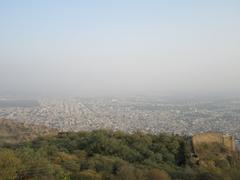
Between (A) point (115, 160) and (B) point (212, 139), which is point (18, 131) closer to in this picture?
(B) point (212, 139)

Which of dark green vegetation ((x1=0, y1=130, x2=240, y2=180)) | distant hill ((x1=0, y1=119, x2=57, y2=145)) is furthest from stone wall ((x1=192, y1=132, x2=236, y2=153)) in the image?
distant hill ((x1=0, y1=119, x2=57, y2=145))

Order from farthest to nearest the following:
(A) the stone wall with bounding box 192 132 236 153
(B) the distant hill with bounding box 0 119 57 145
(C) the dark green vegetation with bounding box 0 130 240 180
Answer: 1. (B) the distant hill with bounding box 0 119 57 145
2. (A) the stone wall with bounding box 192 132 236 153
3. (C) the dark green vegetation with bounding box 0 130 240 180

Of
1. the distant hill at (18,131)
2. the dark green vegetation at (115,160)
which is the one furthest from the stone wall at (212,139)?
the distant hill at (18,131)

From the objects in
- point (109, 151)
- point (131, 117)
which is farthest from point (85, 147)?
point (131, 117)

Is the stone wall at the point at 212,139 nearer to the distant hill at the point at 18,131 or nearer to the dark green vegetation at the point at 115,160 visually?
the dark green vegetation at the point at 115,160

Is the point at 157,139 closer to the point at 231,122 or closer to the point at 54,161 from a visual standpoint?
the point at 54,161

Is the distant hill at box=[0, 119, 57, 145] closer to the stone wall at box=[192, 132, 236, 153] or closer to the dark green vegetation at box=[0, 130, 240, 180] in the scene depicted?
the dark green vegetation at box=[0, 130, 240, 180]

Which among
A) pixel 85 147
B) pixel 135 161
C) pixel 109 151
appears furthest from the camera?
pixel 85 147

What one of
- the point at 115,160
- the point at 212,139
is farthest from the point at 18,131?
the point at 115,160
